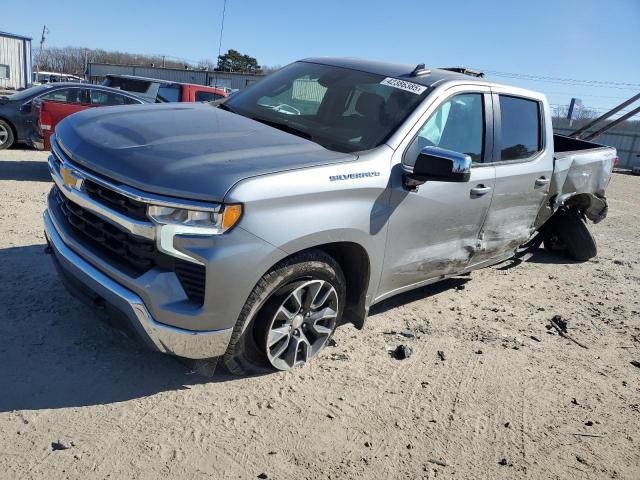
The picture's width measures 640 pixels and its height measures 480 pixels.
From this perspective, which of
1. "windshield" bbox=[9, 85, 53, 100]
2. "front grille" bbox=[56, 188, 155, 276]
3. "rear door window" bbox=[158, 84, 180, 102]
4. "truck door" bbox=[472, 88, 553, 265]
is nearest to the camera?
"front grille" bbox=[56, 188, 155, 276]

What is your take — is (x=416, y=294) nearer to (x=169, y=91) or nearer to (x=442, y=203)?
(x=442, y=203)

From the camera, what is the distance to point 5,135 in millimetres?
10047

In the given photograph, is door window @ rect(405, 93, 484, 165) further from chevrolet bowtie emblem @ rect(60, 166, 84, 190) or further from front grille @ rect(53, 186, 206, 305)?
chevrolet bowtie emblem @ rect(60, 166, 84, 190)

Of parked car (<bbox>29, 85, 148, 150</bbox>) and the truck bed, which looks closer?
the truck bed

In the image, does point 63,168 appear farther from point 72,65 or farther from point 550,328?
point 72,65

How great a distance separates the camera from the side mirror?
9.95 ft

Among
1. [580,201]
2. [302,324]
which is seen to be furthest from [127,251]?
[580,201]

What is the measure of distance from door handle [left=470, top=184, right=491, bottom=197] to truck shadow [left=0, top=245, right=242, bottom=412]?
2175 millimetres

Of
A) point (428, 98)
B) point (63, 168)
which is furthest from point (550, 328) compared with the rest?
point (63, 168)

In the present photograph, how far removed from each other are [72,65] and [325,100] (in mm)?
79569

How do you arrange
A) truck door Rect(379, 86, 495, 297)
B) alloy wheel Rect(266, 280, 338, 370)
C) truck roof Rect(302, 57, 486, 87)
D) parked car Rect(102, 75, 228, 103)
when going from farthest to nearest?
parked car Rect(102, 75, 228, 103), truck roof Rect(302, 57, 486, 87), truck door Rect(379, 86, 495, 297), alloy wheel Rect(266, 280, 338, 370)

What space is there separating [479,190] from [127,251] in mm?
2565

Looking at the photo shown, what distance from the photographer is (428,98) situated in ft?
11.5

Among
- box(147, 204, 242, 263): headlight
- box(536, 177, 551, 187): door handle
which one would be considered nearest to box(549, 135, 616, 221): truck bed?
box(536, 177, 551, 187): door handle
